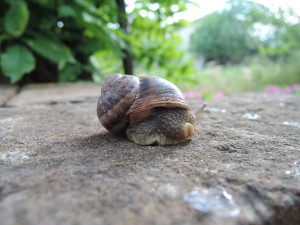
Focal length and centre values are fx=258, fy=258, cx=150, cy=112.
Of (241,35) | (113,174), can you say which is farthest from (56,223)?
(241,35)

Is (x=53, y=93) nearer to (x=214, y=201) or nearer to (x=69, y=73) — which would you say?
(x=69, y=73)

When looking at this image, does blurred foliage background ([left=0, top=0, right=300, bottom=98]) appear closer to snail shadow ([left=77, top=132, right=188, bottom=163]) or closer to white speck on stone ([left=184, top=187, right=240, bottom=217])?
snail shadow ([left=77, top=132, right=188, bottom=163])

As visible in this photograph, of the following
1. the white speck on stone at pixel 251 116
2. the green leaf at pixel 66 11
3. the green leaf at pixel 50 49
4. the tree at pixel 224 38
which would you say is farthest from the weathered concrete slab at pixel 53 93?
the tree at pixel 224 38

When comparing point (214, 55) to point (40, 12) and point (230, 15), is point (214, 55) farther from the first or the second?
point (40, 12)

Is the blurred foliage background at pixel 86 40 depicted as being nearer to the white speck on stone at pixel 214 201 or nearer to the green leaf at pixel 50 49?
the green leaf at pixel 50 49

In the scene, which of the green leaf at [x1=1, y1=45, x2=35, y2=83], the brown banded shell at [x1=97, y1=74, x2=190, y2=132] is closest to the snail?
the brown banded shell at [x1=97, y1=74, x2=190, y2=132]

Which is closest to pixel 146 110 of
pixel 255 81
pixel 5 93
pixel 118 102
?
pixel 118 102
